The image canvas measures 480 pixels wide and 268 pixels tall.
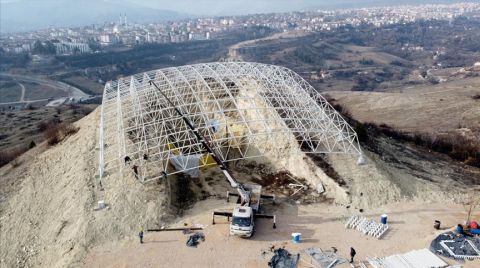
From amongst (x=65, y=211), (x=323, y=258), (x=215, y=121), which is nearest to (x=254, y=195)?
(x=323, y=258)

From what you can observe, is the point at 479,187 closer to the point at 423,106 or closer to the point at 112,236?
the point at 112,236

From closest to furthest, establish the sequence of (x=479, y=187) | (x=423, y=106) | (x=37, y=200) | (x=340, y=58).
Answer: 1. (x=37, y=200)
2. (x=479, y=187)
3. (x=423, y=106)
4. (x=340, y=58)

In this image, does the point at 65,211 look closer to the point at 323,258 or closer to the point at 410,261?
the point at 323,258

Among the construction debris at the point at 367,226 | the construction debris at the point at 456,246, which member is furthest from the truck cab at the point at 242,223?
the construction debris at the point at 456,246

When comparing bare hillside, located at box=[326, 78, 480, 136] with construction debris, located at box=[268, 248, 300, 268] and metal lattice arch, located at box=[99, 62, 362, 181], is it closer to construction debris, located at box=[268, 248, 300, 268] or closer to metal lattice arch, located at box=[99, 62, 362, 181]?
metal lattice arch, located at box=[99, 62, 362, 181]

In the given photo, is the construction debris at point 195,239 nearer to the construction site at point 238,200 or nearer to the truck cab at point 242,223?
the construction site at point 238,200

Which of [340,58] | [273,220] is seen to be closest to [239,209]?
[273,220]
